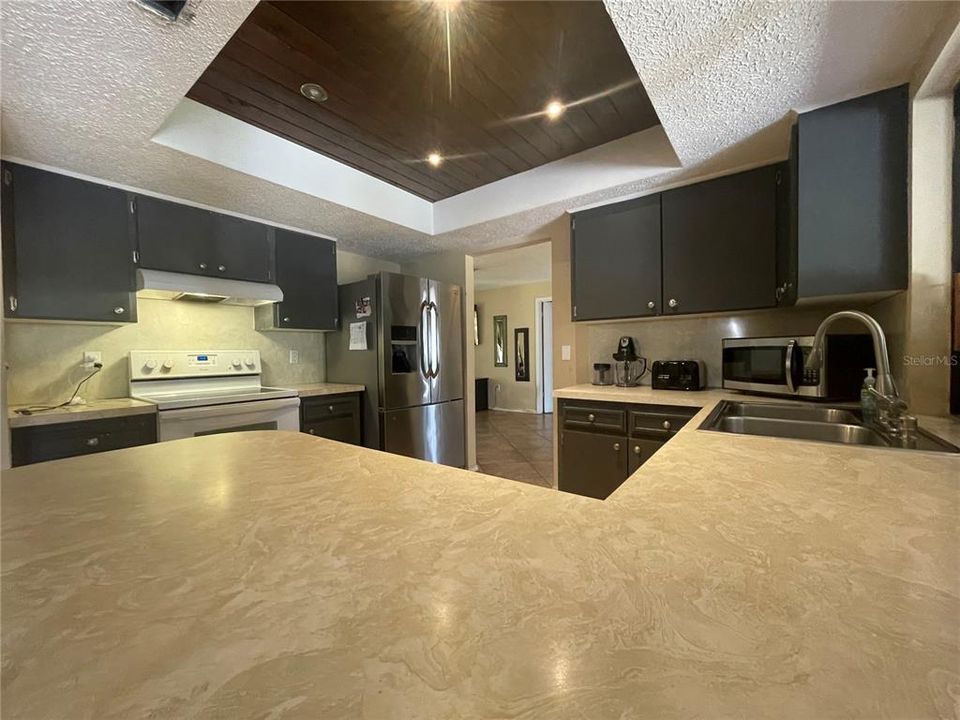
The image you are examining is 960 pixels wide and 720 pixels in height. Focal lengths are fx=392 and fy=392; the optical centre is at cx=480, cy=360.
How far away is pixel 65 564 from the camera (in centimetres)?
47

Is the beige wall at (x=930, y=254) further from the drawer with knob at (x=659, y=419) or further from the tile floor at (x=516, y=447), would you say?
the tile floor at (x=516, y=447)

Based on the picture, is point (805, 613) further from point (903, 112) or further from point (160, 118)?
point (160, 118)

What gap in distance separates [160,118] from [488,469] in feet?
10.6

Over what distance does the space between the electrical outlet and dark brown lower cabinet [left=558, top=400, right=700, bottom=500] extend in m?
2.73

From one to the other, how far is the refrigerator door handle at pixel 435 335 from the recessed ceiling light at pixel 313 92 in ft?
5.66

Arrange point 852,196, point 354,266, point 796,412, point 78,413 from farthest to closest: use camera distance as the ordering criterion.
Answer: point 354,266, point 78,413, point 796,412, point 852,196

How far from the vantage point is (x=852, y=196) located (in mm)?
1563

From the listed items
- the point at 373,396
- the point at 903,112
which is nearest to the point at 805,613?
the point at 903,112

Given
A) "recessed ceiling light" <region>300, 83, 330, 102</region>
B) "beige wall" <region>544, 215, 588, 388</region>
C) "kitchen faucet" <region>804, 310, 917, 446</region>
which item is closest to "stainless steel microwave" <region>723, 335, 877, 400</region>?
"kitchen faucet" <region>804, 310, 917, 446</region>

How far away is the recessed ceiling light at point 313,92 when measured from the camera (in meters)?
1.80

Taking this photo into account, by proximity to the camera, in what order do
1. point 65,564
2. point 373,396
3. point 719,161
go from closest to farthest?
point 65,564
point 719,161
point 373,396

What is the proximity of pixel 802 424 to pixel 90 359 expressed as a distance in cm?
353

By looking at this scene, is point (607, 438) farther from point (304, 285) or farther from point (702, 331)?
point (304, 285)

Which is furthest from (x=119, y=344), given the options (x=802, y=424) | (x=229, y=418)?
(x=802, y=424)
